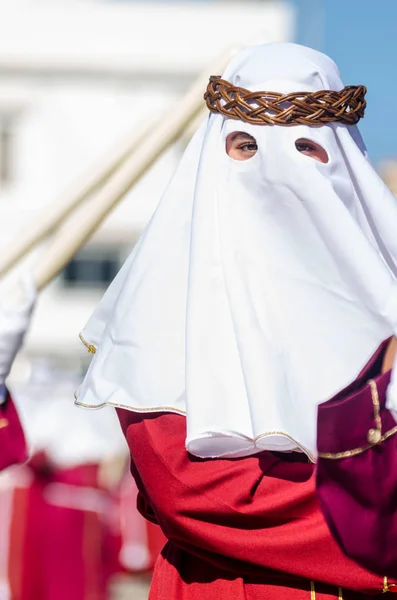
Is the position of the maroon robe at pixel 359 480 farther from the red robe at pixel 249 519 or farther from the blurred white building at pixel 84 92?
the blurred white building at pixel 84 92

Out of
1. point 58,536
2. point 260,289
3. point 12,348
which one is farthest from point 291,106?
point 58,536

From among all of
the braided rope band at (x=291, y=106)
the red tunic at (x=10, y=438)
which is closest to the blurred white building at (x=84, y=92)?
the red tunic at (x=10, y=438)

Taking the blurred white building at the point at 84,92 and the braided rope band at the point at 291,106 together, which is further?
the blurred white building at the point at 84,92

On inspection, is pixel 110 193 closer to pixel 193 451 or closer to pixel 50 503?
pixel 193 451

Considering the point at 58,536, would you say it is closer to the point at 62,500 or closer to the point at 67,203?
the point at 62,500

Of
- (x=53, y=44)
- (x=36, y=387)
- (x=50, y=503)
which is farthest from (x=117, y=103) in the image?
(x=50, y=503)

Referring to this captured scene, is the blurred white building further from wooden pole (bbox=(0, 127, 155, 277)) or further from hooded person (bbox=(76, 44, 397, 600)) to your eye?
hooded person (bbox=(76, 44, 397, 600))

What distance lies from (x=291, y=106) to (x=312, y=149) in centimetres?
10

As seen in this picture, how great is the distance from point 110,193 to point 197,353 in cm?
107

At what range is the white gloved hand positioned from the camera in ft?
11.3

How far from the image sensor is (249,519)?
2557 mm

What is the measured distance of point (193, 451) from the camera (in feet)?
8.48

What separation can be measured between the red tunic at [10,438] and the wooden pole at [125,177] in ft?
1.17

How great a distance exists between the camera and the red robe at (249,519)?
2547 mm
